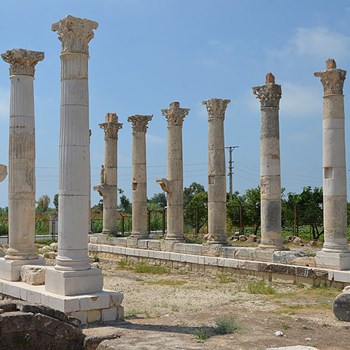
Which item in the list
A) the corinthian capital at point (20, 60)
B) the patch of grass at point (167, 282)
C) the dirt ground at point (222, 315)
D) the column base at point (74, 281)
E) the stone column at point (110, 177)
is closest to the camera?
the dirt ground at point (222, 315)

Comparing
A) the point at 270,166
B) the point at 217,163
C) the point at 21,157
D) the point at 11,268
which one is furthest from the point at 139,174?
the point at 11,268

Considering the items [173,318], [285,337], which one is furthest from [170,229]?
[285,337]

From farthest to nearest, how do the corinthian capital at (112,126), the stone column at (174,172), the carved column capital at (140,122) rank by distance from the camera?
the corinthian capital at (112,126), the carved column capital at (140,122), the stone column at (174,172)

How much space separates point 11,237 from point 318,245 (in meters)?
18.2

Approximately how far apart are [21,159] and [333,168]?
9.33 m

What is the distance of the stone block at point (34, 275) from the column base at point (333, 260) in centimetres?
849

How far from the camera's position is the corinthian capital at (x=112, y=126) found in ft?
97.3

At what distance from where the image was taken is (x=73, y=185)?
11.7m

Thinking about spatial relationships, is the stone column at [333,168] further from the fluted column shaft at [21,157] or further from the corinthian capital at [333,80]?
the fluted column shaft at [21,157]

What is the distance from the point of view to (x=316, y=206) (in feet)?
113

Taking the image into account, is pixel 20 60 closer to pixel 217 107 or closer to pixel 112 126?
pixel 217 107

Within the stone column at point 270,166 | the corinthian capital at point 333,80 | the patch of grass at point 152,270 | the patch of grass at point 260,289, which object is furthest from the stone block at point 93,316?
the corinthian capital at point 333,80

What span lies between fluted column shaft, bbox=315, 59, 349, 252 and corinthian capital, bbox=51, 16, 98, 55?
28.7 feet

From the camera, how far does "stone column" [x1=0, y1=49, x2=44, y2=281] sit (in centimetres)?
1456
